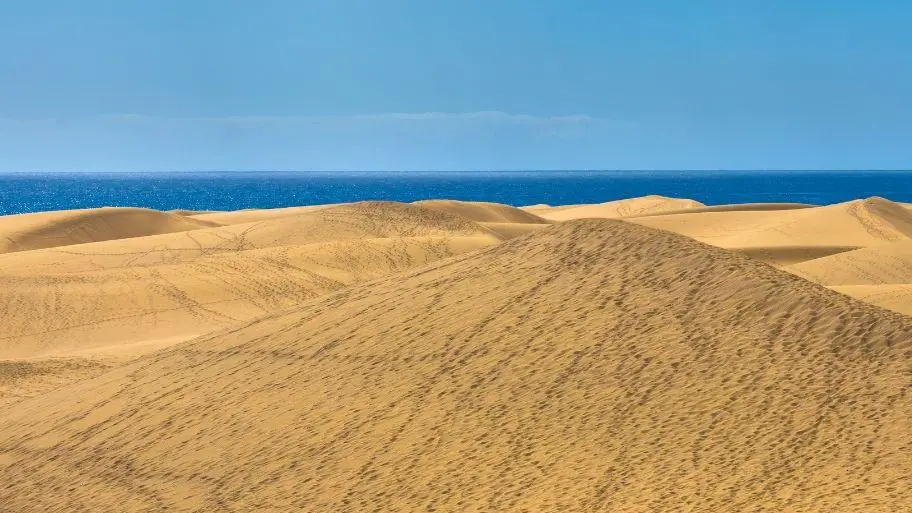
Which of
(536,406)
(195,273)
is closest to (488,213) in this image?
(195,273)

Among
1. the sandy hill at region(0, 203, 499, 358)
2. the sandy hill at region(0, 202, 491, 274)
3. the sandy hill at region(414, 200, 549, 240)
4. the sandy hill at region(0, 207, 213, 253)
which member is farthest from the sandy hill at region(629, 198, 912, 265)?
the sandy hill at region(0, 207, 213, 253)

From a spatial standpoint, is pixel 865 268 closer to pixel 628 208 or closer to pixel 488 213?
pixel 488 213

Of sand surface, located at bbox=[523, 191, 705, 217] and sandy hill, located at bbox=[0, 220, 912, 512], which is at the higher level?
sandy hill, located at bbox=[0, 220, 912, 512]

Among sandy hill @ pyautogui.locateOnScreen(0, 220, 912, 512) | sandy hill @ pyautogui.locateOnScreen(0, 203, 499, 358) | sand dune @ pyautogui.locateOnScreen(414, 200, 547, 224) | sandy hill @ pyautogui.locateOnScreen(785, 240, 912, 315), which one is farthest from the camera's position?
sand dune @ pyautogui.locateOnScreen(414, 200, 547, 224)

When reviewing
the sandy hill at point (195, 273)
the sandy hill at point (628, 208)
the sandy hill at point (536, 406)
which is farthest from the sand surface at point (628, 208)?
the sandy hill at point (536, 406)

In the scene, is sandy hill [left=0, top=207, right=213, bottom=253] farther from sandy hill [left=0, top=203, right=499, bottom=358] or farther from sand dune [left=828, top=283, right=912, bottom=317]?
sand dune [left=828, top=283, right=912, bottom=317]

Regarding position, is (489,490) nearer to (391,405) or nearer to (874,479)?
(391,405)
